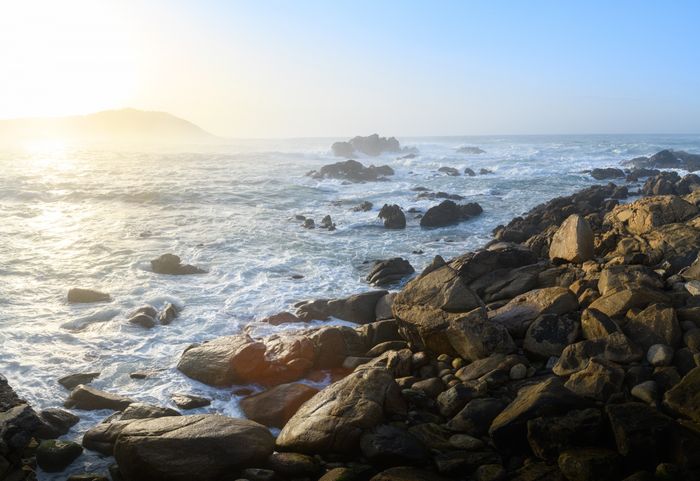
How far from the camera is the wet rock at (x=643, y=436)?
4.40m

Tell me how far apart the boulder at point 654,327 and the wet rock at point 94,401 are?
23.6 ft

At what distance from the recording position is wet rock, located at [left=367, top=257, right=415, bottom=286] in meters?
14.0

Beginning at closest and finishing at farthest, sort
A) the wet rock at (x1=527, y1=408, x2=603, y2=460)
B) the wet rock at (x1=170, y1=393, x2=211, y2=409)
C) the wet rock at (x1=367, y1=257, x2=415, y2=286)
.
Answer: the wet rock at (x1=527, y1=408, x2=603, y2=460) → the wet rock at (x1=170, y1=393, x2=211, y2=409) → the wet rock at (x1=367, y1=257, x2=415, y2=286)

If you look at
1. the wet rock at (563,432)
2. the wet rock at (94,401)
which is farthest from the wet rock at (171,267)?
the wet rock at (563,432)

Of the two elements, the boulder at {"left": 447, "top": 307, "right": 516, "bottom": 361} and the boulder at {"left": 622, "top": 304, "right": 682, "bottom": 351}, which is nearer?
the boulder at {"left": 622, "top": 304, "right": 682, "bottom": 351}

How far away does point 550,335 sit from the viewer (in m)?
6.92

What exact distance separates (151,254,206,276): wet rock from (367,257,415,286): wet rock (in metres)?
5.15

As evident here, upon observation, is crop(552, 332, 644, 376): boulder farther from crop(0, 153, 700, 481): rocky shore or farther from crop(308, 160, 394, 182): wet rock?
crop(308, 160, 394, 182): wet rock

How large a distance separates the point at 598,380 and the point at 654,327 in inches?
60.7

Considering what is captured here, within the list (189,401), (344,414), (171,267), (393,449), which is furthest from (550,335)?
(171,267)

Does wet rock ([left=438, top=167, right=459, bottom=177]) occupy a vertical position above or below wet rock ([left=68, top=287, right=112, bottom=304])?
above

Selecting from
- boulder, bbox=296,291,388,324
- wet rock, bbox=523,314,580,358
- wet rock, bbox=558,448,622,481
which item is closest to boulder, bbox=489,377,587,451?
wet rock, bbox=558,448,622,481

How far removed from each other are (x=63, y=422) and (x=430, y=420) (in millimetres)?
4945

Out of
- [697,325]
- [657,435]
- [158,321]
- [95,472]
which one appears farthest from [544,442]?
[158,321]
